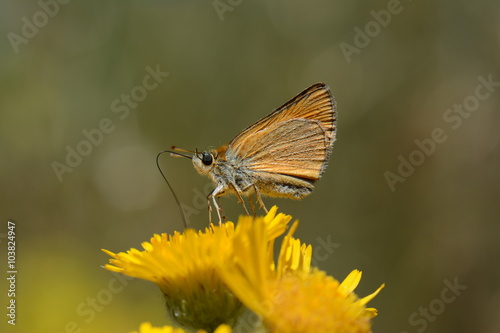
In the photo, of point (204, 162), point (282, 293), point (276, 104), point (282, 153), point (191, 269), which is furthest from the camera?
point (276, 104)

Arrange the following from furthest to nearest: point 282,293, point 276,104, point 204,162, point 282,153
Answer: point 276,104 < point 282,153 < point 204,162 < point 282,293

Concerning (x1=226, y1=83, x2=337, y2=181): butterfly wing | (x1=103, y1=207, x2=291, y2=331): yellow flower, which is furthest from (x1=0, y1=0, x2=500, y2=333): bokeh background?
(x1=103, y1=207, x2=291, y2=331): yellow flower

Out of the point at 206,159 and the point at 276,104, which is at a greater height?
the point at 276,104

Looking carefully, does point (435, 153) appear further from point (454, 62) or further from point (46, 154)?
point (46, 154)

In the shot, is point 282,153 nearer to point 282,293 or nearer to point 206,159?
point 206,159

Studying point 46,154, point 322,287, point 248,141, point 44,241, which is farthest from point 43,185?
point 322,287

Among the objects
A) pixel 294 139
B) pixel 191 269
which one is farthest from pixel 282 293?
pixel 294 139

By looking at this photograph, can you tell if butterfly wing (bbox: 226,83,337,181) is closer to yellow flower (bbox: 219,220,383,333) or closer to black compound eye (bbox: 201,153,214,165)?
black compound eye (bbox: 201,153,214,165)
